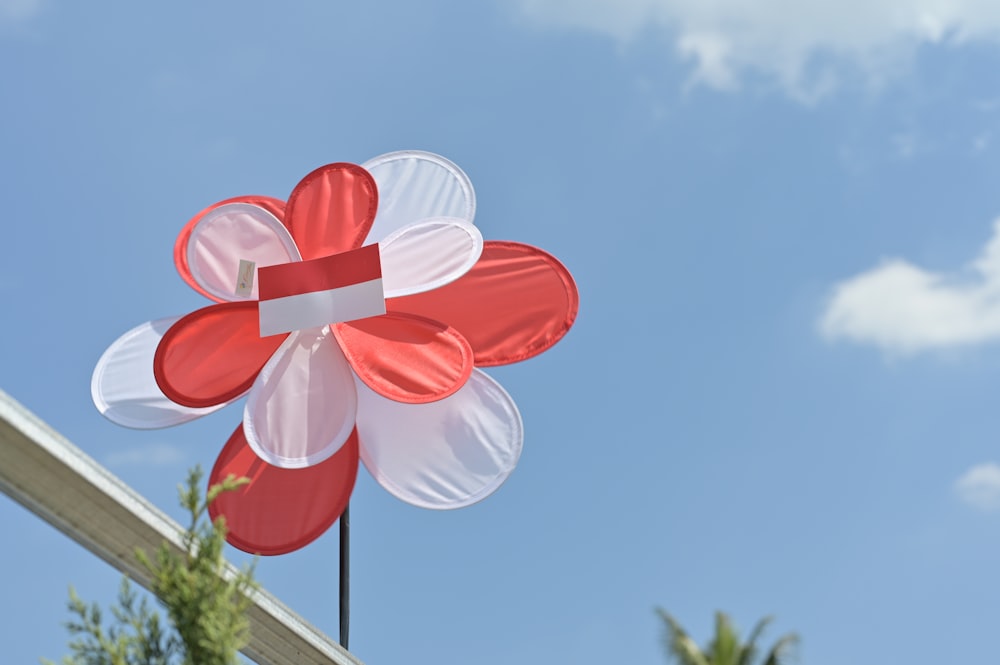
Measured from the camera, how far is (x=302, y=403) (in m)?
6.07

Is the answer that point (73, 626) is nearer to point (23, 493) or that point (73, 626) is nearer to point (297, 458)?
point (23, 493)

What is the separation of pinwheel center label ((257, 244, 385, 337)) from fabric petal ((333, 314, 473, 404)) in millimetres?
248

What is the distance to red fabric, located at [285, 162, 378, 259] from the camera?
21.1 feet

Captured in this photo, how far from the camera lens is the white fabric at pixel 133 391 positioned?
625 cm

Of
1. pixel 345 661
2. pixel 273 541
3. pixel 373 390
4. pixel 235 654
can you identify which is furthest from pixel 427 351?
pixel 235 654

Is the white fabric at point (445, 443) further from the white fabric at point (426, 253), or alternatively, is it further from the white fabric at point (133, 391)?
the white fabric at point (133, 391)

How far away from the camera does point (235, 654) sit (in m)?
4.57

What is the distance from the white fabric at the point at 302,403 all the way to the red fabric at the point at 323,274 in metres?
0.29

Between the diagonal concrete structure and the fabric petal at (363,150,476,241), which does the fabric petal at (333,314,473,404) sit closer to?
the fabric petal at (363,150,476,241)

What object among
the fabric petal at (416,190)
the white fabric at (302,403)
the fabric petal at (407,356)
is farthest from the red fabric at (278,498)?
the fabric petal at (416,190)

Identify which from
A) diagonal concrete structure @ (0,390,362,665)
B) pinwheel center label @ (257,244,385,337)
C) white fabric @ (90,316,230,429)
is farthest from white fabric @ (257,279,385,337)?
diagonal concrete structure @ (0,390,362,665)

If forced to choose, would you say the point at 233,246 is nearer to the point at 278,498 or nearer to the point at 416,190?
the point at 416,190

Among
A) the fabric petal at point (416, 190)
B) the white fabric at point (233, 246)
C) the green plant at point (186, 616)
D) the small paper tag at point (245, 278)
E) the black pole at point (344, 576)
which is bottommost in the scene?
the green plant at point (186, 616)

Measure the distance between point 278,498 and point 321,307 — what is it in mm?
926
